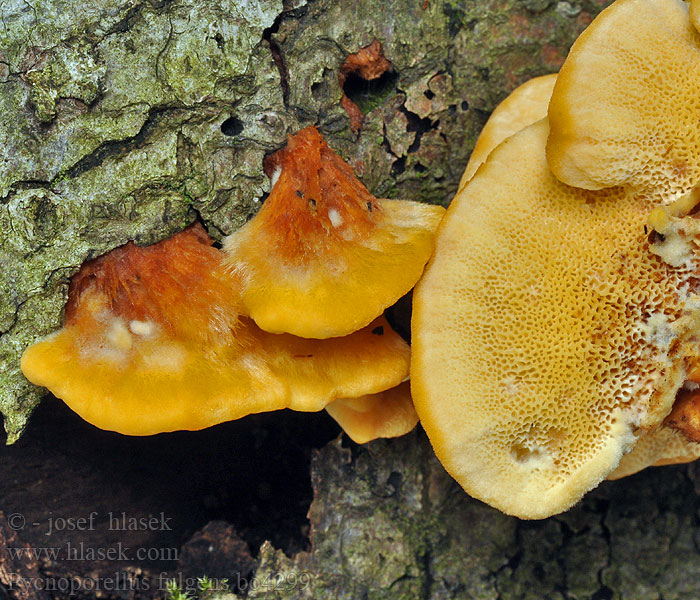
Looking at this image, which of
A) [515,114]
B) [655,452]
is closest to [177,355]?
[515,114]

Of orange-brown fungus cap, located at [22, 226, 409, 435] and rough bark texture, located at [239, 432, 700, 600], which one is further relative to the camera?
rough bark texture, located at [239, 432, 700, 600]

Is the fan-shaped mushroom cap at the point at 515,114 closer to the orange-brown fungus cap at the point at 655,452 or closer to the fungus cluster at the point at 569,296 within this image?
the fungus cluster at the point at 569,296

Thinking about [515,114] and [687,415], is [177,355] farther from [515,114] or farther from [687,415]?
[687,415]

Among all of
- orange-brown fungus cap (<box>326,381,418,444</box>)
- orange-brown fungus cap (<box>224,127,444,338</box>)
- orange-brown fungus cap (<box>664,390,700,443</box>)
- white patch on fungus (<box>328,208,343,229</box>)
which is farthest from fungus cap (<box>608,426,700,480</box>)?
white patch on fungus (<box>328,208,343,229</box>)

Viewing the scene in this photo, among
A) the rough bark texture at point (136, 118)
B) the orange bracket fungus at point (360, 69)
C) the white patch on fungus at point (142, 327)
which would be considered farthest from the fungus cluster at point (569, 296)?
the white patch on fungus at point (142, 327)

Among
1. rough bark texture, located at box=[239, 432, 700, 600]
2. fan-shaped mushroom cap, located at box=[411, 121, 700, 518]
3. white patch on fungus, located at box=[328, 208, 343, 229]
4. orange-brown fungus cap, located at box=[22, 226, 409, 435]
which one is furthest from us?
rough bark texture, located at box=[239, 432, 700, 600]

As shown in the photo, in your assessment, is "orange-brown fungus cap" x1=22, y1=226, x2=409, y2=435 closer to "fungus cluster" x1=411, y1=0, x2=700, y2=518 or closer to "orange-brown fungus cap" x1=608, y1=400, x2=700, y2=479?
"fungus cluster" x1=411, y1=0, x2=700, y2=518
